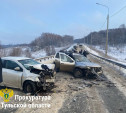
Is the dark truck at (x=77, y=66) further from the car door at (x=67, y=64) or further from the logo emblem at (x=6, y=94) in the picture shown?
the logo emblem at (x=6, y=94)

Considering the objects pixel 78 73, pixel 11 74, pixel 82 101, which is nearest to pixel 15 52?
pixel 78 73

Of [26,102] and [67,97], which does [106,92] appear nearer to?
[67,97]

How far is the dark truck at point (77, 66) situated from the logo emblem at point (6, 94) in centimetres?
455

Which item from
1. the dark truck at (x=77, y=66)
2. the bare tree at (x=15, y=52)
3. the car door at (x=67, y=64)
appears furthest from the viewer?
the bare tree at (x=15, y=52)

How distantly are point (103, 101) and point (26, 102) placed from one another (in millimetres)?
2952

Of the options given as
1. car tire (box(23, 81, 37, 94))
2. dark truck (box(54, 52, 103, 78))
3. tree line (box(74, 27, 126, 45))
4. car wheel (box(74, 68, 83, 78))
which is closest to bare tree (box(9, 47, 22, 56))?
dark truck (box(54, 52, 103, 78))

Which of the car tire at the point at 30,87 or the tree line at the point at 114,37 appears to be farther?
the tree line at the point at 114,37

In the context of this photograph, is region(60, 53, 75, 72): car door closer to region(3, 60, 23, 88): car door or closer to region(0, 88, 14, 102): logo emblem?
region(3, 60, 23, 88): car door

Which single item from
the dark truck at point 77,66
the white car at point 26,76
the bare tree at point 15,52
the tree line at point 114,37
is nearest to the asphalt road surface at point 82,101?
the white car at point 26,76

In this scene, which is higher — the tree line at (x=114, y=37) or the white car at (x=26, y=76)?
the tree line at (x=114, y=37)

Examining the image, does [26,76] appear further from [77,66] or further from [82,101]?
[77,66]

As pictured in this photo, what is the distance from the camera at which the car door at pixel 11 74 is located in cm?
604

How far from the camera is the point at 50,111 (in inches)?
171

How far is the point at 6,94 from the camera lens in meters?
5.95
